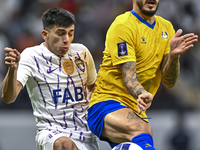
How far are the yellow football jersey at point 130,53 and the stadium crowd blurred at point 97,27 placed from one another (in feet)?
11.2

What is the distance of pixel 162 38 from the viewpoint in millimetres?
3174

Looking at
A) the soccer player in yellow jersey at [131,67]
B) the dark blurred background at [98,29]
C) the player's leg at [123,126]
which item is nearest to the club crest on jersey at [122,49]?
the soccer player in yellow jersey at [131,67]

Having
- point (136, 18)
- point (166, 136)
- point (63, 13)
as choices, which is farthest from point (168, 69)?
point (166, 136)

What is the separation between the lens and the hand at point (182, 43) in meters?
2.89

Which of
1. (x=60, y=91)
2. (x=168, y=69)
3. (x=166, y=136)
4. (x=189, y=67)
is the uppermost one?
(x=168, y=69)

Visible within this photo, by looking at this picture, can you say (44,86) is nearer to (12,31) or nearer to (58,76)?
(58,76)

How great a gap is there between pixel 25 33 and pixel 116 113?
4.31 meters

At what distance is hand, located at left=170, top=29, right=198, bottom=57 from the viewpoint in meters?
2.89

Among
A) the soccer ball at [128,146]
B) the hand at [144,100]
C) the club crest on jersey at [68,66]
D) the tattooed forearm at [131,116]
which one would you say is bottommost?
the soccer ball at [128,146]

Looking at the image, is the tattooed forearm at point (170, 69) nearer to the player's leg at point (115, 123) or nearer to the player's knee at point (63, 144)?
the player's leg at point (115, 123)

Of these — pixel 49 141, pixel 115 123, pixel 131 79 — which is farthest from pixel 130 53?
pixel 49 141

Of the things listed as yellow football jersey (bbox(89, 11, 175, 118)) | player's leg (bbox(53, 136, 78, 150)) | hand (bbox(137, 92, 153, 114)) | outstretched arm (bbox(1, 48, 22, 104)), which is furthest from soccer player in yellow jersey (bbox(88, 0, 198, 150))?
outstretched arm (bbox(1, 48, 22, 104))

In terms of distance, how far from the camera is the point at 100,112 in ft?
9.97

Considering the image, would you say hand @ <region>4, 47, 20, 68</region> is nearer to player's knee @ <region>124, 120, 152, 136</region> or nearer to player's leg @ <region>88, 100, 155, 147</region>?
player's leg @ <region>88, 100, 155, 147</region>
